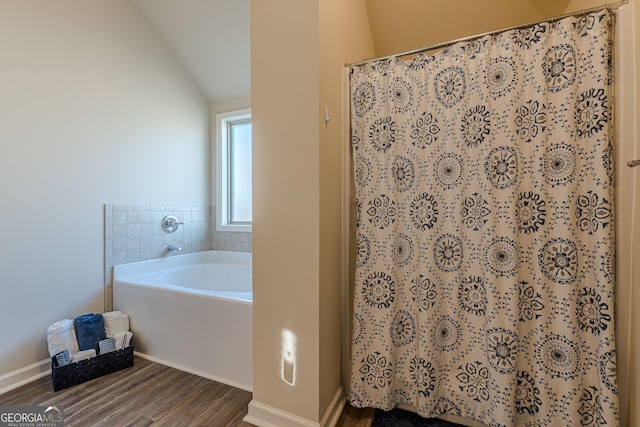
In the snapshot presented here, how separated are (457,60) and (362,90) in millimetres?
463

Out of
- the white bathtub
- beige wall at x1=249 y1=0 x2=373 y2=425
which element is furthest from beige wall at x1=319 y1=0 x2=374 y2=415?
the white bathtub

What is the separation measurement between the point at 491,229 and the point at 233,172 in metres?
2.65

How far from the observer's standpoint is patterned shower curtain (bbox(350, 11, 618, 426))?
1.14 meters

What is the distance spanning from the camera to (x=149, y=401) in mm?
1593

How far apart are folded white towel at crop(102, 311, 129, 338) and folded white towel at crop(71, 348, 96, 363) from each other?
0.16 m

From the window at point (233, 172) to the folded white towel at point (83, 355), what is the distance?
154 centimetres

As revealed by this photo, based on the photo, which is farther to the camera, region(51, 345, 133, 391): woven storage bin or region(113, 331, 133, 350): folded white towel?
region(113, 331, 133, 350): folded white towel

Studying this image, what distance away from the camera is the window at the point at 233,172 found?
3111 mm

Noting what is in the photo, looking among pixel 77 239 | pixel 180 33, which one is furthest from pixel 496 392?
pixel 180 33

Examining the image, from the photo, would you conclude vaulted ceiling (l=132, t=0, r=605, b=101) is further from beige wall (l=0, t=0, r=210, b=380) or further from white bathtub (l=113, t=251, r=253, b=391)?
white bathtub (l=113, t=251, r=253, b=391)

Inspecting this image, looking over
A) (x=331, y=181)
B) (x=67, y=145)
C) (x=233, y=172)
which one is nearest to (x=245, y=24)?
(x=233, y=172)

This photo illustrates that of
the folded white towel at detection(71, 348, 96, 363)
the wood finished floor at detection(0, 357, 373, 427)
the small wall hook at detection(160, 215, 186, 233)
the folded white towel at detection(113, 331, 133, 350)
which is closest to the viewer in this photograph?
the wood finished floor at detection(0, 357, 373, 427)

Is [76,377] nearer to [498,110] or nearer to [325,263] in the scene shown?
[325,263]

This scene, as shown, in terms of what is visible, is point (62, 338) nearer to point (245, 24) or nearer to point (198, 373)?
point (198, 373)
